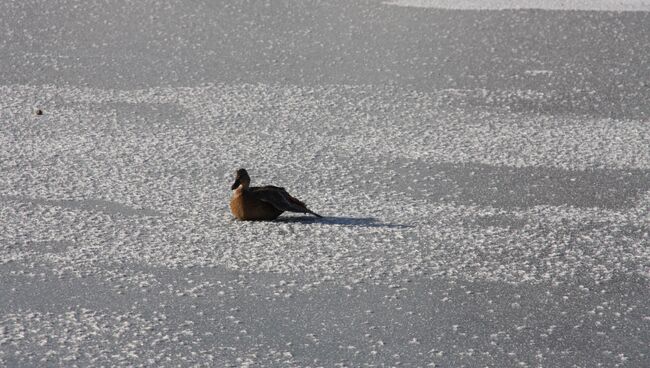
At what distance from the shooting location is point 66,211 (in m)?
3.90

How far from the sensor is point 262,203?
3.83m

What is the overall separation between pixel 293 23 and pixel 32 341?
428 cm

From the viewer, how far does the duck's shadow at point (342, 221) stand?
12.6 ft

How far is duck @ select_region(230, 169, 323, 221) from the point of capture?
3826 millimetres

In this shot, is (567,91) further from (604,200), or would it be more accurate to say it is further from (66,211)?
(66,211)

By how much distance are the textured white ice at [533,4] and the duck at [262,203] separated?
367 centimetres

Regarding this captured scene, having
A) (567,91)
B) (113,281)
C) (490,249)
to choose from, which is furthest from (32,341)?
(567,91)

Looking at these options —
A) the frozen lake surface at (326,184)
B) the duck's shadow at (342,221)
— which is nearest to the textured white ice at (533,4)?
the frozen lake surface at (326,184)

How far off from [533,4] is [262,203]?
4.07 meters

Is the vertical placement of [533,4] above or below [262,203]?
above

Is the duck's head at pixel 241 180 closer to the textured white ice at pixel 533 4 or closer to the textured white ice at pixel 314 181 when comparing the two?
the textured white ice at pixel 314 181

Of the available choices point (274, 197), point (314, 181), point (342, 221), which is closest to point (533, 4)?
point (314, 181)

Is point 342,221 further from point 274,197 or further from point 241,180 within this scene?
point 241,180

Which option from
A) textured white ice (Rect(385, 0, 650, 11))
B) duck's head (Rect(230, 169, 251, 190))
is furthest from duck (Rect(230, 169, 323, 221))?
textured white ice (Rect(385, 0, 650, 11))
